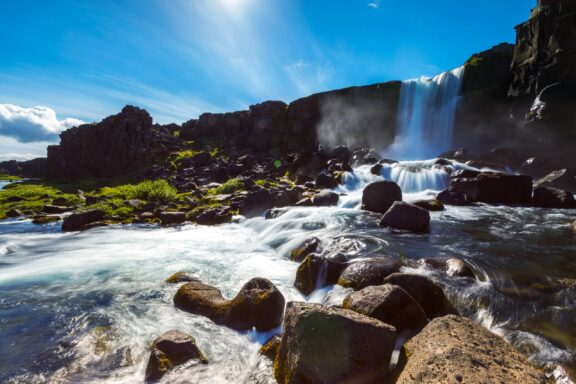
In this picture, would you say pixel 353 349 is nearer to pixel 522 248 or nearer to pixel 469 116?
pixel 522 248

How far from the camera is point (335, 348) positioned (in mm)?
3875

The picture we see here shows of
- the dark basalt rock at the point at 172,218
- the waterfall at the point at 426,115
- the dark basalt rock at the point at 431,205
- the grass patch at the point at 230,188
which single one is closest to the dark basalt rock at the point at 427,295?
the dark basalt rock at the point at 431,205

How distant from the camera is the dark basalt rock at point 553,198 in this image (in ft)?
52.9

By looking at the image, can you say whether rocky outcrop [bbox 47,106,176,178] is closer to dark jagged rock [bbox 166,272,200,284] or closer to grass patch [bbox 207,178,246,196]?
grass patch [bbox 207,178,246,196]

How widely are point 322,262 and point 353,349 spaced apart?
3.76 metres

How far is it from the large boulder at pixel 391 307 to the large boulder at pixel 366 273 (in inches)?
55.0

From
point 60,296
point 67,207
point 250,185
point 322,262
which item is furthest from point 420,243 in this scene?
point 67,207

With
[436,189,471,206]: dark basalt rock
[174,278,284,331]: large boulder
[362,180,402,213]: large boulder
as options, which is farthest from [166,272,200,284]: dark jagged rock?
[436,189,471,206]: dark basalt rock

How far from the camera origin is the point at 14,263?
11.4 m

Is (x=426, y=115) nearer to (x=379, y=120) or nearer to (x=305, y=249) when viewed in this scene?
(x=379, y=120)

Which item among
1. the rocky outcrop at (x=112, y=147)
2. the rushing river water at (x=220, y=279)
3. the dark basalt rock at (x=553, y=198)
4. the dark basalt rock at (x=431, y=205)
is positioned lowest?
the rushing river water at (x=220, y=279)

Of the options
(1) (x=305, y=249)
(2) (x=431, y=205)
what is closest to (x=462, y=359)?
(1) (x=305, y=249)

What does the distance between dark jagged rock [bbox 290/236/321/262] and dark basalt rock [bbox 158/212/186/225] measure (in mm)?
10140

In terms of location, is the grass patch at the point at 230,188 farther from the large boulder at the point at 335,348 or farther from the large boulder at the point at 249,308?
Result: the large boulder at the point at 335,348
